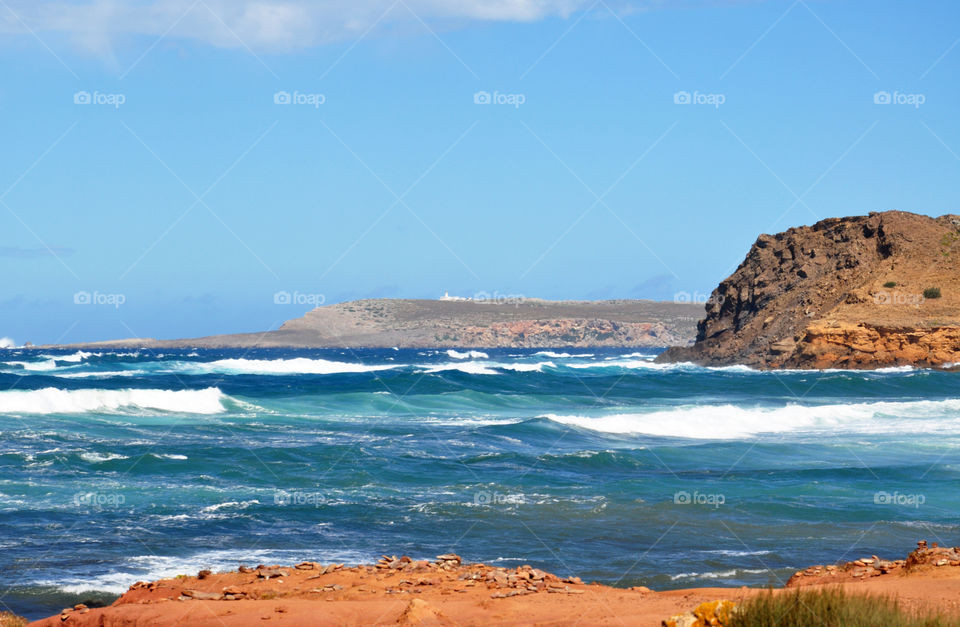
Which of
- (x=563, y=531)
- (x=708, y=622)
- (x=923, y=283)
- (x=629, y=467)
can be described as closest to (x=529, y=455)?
(x=629, y=467)

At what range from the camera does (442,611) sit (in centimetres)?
775

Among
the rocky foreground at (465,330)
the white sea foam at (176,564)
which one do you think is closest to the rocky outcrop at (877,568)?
the white sea foam at (176,564)

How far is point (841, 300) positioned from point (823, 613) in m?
57.7

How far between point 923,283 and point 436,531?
54602 millimetres

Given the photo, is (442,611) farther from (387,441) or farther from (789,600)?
(387,441)

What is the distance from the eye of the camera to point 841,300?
5953 cm

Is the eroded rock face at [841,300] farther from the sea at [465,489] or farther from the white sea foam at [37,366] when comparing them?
the white sea foam at [37,366]

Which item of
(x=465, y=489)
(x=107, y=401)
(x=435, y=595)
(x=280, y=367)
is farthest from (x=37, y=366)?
(x=435, y=595)

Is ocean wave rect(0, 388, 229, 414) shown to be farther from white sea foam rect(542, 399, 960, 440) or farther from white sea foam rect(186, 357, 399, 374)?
white sea foam rect(186, 357, 399, 374)

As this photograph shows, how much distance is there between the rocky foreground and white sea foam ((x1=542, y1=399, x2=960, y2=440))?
13806cm

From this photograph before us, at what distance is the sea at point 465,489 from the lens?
11102 millimetres

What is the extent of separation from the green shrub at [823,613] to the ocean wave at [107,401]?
2759cm

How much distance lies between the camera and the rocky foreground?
175 metres

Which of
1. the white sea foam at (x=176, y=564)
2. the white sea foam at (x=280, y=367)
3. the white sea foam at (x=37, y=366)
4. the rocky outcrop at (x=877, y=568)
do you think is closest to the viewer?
the rocky outcrop at (x=877, y=568)
